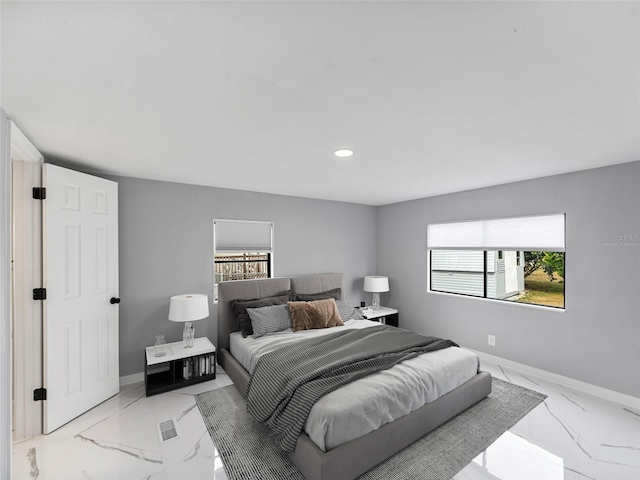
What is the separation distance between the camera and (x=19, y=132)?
6.42 feet

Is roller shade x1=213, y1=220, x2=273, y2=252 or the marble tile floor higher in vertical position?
roller shade x1=213, y1=220, x2=273, y2=252

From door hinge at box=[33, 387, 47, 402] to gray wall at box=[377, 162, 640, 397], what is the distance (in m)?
4.65

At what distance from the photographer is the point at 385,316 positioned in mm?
5051

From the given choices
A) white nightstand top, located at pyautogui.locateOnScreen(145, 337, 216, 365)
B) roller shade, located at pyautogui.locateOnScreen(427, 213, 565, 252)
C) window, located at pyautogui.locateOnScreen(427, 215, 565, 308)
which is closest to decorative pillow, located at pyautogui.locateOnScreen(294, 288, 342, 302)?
white nightstand top, located at pyautogui.locateOnScreen(145, 337, 216, 365)

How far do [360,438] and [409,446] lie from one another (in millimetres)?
572

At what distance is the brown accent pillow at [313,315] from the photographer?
3.60 m

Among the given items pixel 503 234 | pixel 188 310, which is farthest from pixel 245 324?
pixel 503 234

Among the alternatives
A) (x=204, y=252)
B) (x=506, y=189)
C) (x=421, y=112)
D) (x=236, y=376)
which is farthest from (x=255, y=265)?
(x=506, y=189)

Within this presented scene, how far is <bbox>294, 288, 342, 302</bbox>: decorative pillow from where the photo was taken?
4.09 meters

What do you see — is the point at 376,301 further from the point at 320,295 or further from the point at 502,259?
the point at 502,259

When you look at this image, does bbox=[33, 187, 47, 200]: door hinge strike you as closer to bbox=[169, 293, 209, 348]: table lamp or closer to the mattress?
bbox=[169, 293, 209, 348]: table lamp

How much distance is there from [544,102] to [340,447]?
7.87 ft

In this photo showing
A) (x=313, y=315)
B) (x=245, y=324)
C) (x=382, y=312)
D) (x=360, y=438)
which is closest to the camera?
(x=360, y=438)

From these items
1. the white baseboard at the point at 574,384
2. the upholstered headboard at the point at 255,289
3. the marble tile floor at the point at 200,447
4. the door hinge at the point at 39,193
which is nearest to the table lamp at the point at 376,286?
the upholstered headboard at the point at 255,289
